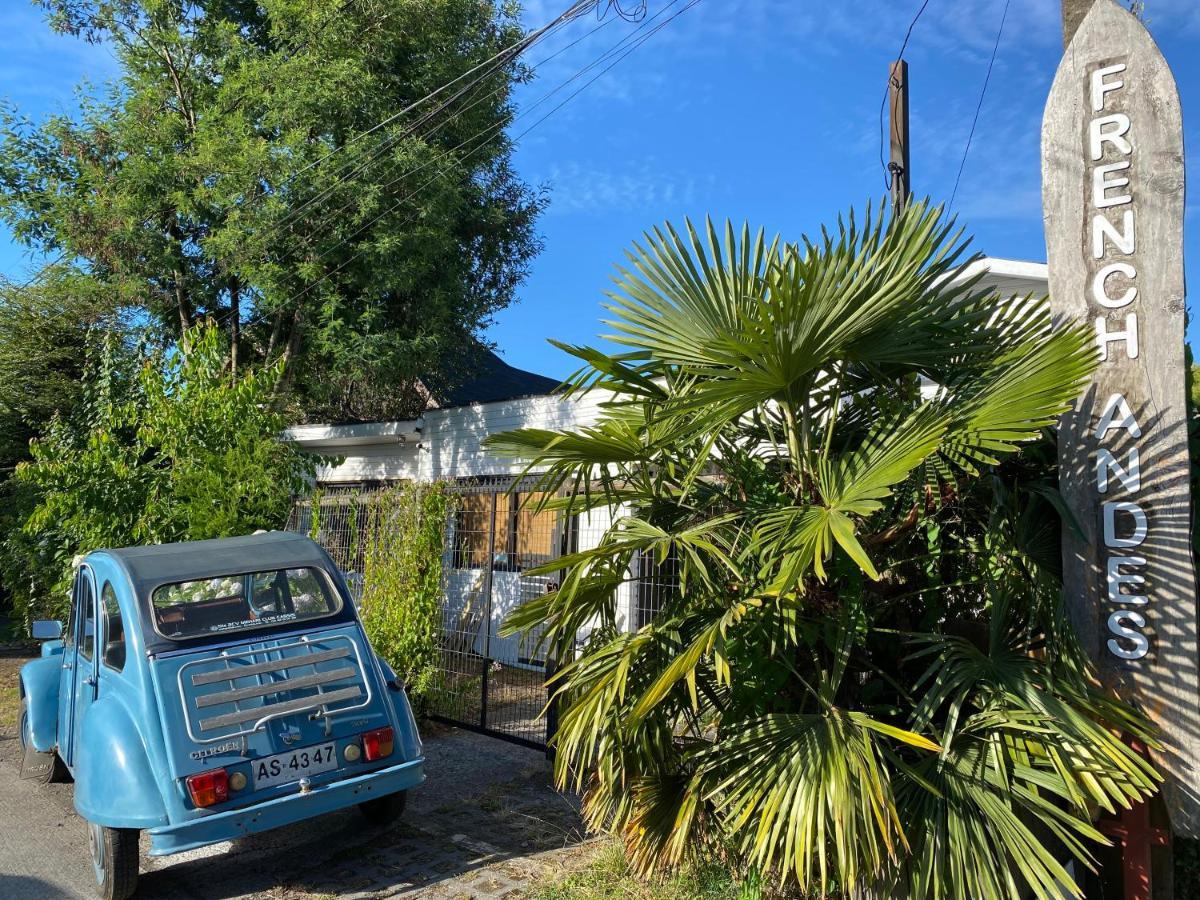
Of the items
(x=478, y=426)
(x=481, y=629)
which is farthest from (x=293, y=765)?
(x=478, y=426)

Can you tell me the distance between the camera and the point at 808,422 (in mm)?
4371

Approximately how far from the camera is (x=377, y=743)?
17.3 feet

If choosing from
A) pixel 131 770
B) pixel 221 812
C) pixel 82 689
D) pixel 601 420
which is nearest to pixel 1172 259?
pixel 601 420

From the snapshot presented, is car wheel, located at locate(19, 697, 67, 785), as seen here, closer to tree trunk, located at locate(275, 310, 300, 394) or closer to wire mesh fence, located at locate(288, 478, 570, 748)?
wire mesh fence, located at locate(288, 478, 570, 748)

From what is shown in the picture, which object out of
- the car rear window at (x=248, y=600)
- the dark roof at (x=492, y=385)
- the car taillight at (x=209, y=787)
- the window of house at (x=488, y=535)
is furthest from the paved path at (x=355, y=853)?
the dark roof at (x=492, y=385)

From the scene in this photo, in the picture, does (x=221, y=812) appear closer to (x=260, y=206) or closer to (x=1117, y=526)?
(x=1117, y=526)

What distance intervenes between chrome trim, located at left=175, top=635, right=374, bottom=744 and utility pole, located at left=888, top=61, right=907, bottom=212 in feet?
20.6

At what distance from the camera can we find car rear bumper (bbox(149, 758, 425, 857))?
4578 millimetres

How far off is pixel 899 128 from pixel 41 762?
914cm

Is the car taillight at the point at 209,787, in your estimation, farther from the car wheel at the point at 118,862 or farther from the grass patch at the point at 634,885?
the grass patch at the point at 634,885

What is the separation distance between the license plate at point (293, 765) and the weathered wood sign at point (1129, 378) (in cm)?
388

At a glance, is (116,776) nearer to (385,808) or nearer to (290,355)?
(385,808)

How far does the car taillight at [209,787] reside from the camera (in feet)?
15.3

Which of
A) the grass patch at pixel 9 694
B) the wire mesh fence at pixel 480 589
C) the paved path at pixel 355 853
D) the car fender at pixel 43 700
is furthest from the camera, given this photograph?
the grass patch at pixel 9 694
